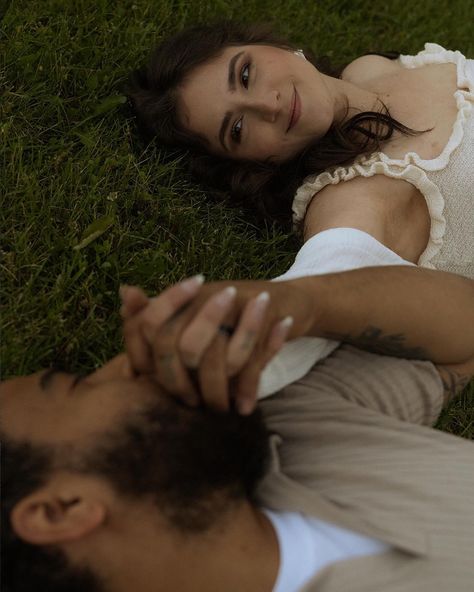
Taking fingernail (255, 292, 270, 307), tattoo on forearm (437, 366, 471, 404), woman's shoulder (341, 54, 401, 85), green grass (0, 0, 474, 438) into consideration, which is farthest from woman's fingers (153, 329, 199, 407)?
woman's shoulder (341, 54, 401, 85)

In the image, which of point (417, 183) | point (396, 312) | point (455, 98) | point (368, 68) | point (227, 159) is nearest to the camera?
point (396, 312)

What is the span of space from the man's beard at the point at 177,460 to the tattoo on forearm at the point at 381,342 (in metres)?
0.59

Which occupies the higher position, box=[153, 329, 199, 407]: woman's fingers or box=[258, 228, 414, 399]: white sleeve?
box=[153, 329, 199, 407]: woman's fingers

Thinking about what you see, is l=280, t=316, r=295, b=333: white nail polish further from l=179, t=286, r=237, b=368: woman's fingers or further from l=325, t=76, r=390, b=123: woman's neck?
Answer: l=325, t=76, r=390, b=123: woman's neck

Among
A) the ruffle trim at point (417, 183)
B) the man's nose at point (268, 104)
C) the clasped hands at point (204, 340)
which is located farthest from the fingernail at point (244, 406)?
the man's nose at point (268, 104)

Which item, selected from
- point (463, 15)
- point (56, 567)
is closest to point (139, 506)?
point (56, 567)

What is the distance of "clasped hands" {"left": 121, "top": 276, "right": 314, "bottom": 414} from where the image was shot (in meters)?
1.85

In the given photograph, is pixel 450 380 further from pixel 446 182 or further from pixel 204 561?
pixel 204 561

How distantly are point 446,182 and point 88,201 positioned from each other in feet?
4.91

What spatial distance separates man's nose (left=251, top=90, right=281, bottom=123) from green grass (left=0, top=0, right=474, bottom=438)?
1.60 feet

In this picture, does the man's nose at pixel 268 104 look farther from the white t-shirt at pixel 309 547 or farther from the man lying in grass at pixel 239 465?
the white t-shirt at pixel 309 547

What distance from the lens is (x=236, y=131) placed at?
10.6 ft

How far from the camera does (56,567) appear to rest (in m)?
1.83

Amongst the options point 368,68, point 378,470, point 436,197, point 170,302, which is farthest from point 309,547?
point 368,68
